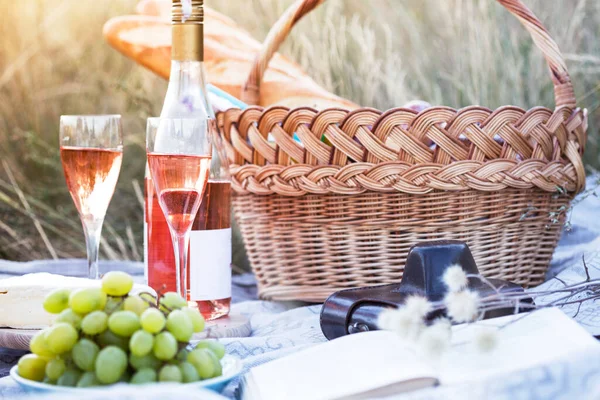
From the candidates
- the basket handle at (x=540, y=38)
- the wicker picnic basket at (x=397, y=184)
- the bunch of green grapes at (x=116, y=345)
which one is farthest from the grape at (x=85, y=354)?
the basket handle at (x=540, y=38)

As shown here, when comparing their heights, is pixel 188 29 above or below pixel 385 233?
above

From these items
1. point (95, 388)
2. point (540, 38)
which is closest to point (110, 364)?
point (95, 388)

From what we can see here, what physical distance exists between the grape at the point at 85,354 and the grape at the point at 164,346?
2.1 inches

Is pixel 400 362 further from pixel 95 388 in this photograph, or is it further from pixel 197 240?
pixel 197 240

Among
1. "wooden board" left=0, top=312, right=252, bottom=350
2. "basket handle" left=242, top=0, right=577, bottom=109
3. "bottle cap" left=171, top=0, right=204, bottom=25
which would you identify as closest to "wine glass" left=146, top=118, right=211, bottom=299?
"wooden board" left=0, top=312, right=252, bottom=350

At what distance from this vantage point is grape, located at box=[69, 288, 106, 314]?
0.67 meters

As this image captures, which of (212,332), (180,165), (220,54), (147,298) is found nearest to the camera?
(147,298)

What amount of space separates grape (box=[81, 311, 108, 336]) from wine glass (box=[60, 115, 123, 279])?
1.42 feet

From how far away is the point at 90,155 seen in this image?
1.06 metres

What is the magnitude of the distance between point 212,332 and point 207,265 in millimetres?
104

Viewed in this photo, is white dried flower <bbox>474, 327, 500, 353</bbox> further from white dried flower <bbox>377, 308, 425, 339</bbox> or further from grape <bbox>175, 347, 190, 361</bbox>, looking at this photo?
grape <bbox>175, 347, 190, 361</bbox>

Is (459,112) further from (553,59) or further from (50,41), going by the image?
(50,41)

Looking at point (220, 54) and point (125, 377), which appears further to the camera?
point (220, 54)

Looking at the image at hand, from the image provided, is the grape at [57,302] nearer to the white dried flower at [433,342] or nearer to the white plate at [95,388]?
the white plate at [95,388]
